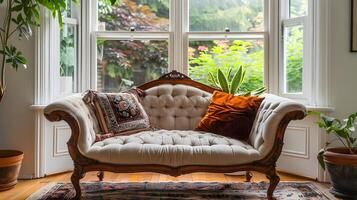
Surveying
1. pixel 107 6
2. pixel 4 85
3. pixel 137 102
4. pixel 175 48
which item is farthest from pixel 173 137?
pixel 107 6

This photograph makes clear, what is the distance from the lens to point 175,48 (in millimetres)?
3807

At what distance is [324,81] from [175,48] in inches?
62.4

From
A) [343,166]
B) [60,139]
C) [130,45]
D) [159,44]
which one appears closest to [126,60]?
[130,45]

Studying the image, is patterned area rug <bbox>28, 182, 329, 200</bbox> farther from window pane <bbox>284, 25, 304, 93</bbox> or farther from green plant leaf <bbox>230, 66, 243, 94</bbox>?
window pane <bbox>284, 25, 304, 93</bbox>

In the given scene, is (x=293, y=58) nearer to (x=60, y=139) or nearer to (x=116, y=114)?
(x=116, y=114)

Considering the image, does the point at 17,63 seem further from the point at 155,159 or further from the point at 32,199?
the point at 155,159

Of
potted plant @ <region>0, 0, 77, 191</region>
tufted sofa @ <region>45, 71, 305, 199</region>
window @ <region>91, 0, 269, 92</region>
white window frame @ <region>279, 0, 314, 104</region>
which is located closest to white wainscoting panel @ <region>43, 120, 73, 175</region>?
potted plant @ <region>0, 0, 77, 191</region>

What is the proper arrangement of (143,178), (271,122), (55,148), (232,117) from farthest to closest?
(55,148) → (143,178) → (232,117) → (271,122)

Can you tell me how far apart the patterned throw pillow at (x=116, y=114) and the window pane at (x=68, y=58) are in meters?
0.91

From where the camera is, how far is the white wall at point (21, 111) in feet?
10.6

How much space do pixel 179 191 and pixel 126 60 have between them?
1728 millimetres

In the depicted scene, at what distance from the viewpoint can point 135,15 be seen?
3879 millimetres

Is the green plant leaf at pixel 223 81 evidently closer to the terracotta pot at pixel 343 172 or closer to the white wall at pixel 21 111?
the terracotta pot at pixel 343 172

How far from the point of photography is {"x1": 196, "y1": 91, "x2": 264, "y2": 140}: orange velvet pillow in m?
2.73
